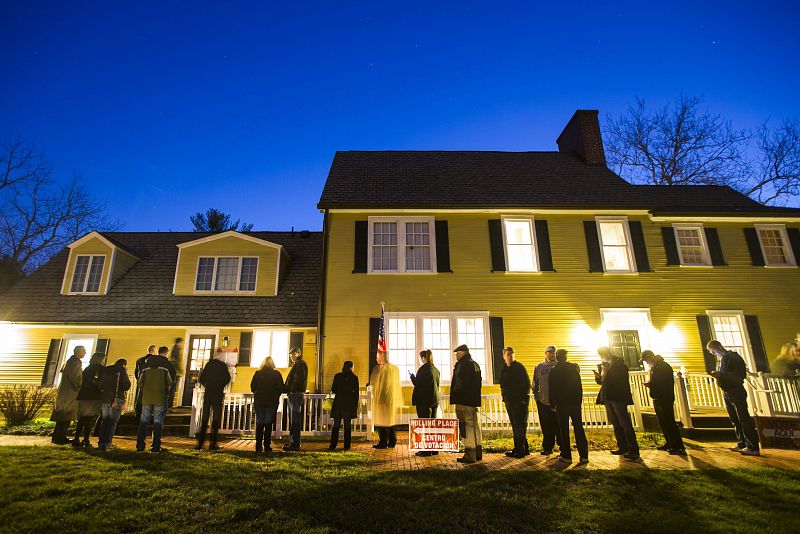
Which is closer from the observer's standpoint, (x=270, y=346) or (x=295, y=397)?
(x=295, y=397)

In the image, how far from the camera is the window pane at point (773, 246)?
13789 mm

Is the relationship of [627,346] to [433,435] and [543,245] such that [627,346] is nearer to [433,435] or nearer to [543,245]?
[543,245]

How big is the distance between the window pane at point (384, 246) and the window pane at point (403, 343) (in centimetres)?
171

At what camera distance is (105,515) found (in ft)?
15.5

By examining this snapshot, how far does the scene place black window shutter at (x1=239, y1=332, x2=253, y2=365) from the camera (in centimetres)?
1355

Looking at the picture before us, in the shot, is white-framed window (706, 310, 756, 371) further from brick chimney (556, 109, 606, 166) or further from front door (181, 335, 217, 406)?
front door (181, 335, 217, 406)

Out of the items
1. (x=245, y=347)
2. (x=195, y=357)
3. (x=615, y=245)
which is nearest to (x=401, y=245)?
(x=245, y=347)

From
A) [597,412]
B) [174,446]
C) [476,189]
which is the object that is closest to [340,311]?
[174,446]

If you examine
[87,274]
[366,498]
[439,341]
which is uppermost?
[87,274]

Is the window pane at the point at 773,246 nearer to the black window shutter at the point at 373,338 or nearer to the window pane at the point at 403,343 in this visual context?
the window pane at the point at 403,343

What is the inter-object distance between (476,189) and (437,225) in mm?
2225

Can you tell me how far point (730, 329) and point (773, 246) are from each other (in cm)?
359

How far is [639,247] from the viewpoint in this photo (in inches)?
526

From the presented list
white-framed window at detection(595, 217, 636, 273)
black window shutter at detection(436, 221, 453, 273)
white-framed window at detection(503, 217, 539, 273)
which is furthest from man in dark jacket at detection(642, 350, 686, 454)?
black window shutter at detection(436, 221, 453, 273)
